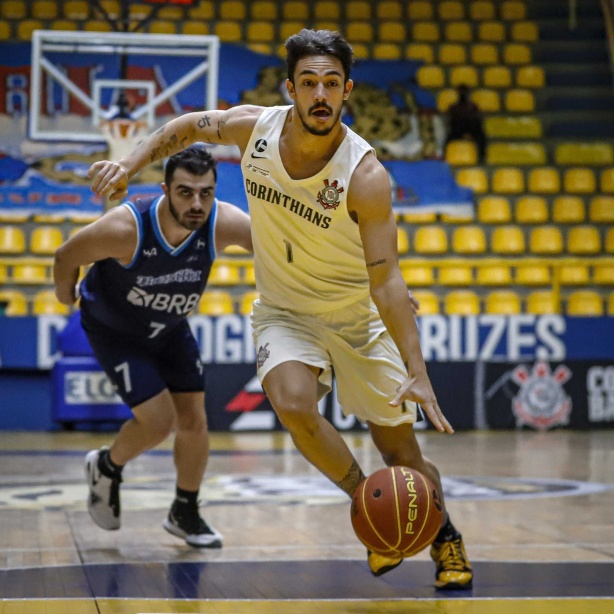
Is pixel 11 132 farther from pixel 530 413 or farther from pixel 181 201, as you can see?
pixel 181 201

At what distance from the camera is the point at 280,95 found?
16781 millimetres

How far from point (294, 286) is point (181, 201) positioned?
1005 millimetres

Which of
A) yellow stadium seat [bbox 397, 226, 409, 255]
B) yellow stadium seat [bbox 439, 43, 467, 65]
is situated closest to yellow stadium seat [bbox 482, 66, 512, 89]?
yellow stadium seat [bbox 439, 43, 467, 65]

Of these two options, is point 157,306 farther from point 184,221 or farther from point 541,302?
point 541,302

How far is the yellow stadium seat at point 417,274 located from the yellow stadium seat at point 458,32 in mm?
4948

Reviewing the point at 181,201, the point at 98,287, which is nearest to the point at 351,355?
the point at 181,201

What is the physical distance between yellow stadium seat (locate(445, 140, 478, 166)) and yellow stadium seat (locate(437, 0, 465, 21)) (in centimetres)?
278

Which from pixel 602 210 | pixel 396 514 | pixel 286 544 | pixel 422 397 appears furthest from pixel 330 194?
pixel 602 210

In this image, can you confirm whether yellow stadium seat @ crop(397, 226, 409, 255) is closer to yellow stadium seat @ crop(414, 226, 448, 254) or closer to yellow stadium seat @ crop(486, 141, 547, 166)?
yellow stadium seat @ crop(414, 226, 448, 254)

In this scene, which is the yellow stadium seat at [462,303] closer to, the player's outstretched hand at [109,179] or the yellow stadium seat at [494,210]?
the yellow stadium seat at [494,210]

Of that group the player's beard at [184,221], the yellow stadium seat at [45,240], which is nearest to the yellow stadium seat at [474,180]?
the yellow stadium seat at [45,240]

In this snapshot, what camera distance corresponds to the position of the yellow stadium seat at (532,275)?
579 inches

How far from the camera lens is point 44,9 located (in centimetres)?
1706

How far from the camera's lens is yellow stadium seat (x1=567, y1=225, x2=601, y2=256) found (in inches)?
612
